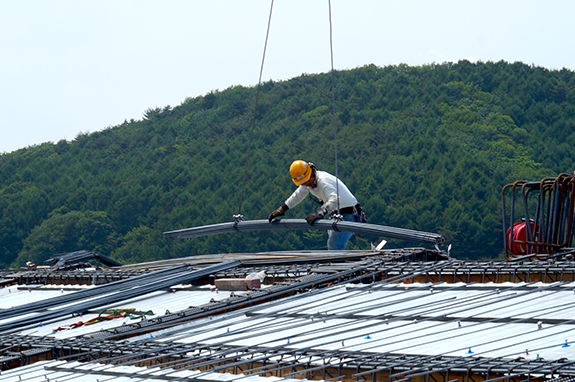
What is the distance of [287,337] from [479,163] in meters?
74.2

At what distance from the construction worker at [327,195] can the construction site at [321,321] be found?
272cm

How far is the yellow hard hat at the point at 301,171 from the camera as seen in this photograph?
12.9 meters

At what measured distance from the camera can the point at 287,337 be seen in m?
5.77

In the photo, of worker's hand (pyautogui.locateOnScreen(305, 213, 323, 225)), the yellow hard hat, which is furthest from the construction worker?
worker's hand (pyautogui.locateOnScreen(305, 213, 323, 225))

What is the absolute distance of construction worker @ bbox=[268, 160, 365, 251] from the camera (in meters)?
12.6

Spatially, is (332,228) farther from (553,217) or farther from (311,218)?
(553,217)

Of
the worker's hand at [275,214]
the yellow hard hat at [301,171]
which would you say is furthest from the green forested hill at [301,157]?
the worker's hand at [275,214]

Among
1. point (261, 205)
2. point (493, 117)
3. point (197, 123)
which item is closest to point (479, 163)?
point (493, 117)

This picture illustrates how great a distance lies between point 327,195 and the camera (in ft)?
42.6

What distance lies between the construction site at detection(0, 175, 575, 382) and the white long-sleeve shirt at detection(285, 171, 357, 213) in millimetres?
2938

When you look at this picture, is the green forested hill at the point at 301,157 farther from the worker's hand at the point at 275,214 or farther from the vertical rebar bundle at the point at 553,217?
the vertical rebar bundle at the point at 553,217

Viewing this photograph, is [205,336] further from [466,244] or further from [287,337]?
[466,244]

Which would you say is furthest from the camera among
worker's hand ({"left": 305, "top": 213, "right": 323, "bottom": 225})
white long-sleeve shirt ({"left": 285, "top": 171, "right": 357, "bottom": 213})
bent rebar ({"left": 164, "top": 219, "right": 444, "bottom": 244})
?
white long-sleeve shirt ({"left": 285, "top": 171, "right": 357, "bottom": 213})

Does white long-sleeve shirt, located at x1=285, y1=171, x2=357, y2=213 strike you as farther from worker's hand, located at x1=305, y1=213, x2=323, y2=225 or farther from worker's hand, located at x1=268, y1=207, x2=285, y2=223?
worker's hand, located at x1=305, y1=213, x2=323, y2=225
